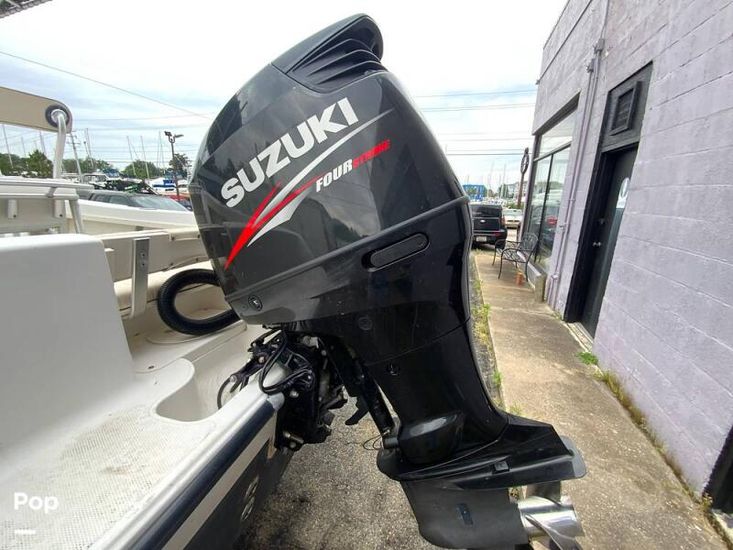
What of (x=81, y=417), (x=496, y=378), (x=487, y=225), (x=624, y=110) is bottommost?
(x=496, y=378)

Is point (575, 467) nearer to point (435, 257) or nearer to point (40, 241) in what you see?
point (435, 257)

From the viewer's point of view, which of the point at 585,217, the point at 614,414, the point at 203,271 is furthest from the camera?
the point at 585,217

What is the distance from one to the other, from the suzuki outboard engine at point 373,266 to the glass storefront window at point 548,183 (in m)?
4.15

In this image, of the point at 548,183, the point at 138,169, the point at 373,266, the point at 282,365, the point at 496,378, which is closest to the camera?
the point at 373,266

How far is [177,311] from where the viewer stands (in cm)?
144

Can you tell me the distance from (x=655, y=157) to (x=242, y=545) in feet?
10.0

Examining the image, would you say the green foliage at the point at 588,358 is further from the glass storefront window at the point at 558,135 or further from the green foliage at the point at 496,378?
the glass storefront window at the point at 558,135

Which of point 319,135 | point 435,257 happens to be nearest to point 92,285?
point 319,135

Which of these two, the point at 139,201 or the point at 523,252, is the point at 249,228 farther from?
the point at 139,201

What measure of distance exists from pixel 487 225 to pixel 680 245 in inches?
307

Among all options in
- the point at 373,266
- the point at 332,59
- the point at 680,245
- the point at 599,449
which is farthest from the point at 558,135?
the point at 373,266

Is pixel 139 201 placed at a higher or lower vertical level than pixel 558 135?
lower

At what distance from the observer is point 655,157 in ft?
7.18

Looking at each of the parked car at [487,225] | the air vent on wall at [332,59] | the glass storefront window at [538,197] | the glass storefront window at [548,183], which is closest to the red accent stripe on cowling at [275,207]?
the air vent on wall at [332,59]
